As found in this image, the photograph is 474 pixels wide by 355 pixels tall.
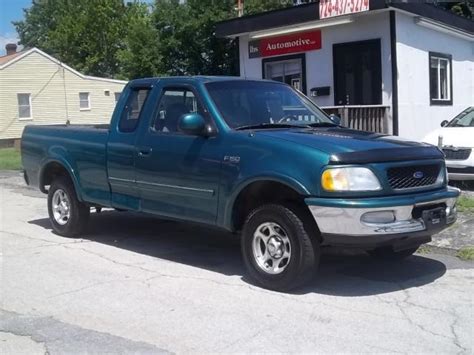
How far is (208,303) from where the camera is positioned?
563cm

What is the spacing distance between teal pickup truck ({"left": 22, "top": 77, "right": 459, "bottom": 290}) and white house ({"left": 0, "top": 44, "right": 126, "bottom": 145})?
28.4m

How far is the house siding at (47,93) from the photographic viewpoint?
3441cm

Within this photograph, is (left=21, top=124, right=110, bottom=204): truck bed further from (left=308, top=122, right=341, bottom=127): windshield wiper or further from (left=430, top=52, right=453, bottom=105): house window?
(left=430, top=52, right=453, bottom=105): house window

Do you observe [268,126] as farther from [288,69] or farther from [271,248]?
[288,69]

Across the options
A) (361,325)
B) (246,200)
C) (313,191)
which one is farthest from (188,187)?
(361,325)

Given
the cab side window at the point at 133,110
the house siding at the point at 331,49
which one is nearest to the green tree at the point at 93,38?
the house siding at the point at 331,49

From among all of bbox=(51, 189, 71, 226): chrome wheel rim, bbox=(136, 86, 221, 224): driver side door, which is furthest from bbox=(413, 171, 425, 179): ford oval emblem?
bbox=(51, 189, 71, 226): chrome wheel rim

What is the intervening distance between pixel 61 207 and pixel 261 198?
356 cm

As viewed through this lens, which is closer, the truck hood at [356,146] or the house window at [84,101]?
the truck hood at [356,146]

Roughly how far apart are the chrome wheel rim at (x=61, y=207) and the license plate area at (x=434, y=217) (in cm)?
478

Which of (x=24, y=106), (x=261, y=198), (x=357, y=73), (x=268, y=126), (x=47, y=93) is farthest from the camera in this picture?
(x=47, y=93)

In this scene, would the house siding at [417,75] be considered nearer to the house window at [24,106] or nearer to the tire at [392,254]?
the tire at [392,254]

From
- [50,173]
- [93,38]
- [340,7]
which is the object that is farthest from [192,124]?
[93,38]

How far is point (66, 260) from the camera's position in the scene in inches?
289
